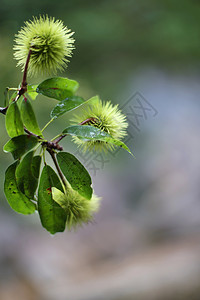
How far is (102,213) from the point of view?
172 inches

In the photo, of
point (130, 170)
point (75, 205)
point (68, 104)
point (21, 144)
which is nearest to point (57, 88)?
point (68, 104)

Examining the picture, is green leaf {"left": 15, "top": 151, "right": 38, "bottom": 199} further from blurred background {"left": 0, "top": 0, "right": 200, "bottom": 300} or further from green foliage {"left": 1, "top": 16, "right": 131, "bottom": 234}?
blurred background {"left": 0, "top": 0, "right": 200, "bottom": 300}

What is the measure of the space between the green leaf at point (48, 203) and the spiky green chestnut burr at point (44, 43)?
0.20 m

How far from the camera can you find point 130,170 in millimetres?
4324

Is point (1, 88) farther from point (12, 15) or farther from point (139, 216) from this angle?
point (139, 216)

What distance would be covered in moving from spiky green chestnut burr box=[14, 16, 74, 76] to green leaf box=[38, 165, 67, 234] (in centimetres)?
20

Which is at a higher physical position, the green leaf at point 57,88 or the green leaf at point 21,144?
the green leaf at point 57,88

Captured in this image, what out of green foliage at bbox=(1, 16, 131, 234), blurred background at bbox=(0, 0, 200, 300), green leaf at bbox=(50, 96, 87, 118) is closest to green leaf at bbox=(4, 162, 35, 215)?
green foliage at bbox=(1, 16, 131, 234)

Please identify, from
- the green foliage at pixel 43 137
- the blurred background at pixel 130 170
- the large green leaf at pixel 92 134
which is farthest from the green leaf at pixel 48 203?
the blurred background at pixel 130 170

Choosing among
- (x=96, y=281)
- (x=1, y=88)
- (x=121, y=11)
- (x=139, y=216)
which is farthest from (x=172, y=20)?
(x=96, y=281)

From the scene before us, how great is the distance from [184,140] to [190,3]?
1.55 m

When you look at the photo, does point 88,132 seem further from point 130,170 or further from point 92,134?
point 130,170

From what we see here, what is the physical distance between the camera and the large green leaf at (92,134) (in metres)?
0.58

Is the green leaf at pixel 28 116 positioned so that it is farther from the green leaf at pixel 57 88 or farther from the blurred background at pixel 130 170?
the blurred background at pixel 130 170
